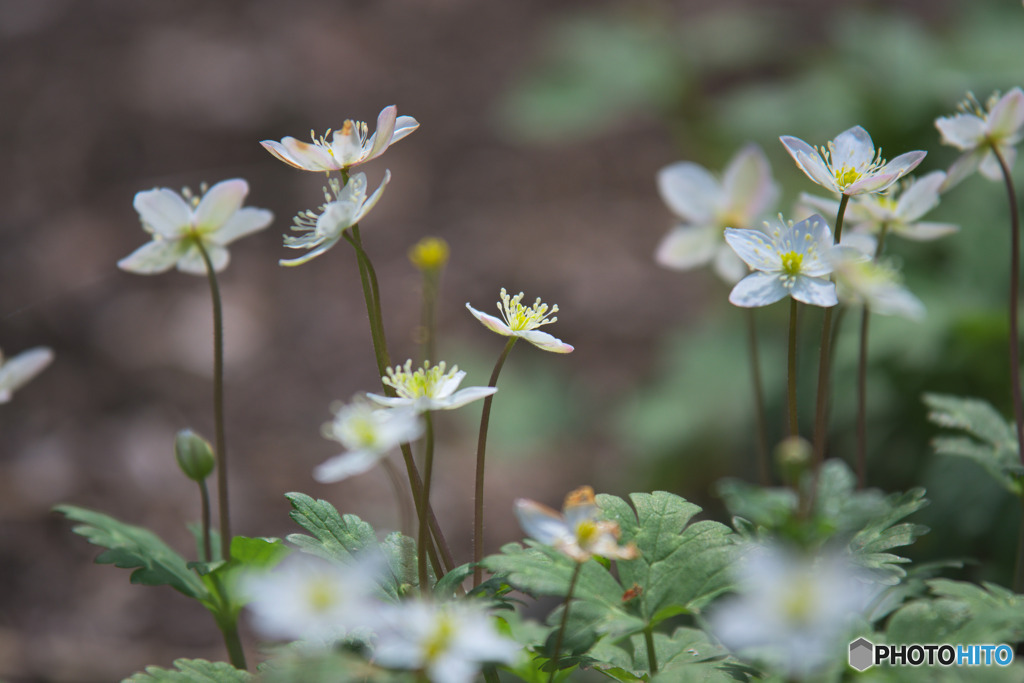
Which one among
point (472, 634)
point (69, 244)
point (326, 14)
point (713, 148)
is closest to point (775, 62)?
point (713, 148)

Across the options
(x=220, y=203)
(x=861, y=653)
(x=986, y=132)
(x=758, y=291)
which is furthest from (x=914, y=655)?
(x=220, y=203)

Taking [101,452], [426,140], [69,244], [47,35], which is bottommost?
[101,452]

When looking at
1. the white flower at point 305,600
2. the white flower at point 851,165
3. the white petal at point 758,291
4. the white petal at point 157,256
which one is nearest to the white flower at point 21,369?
the white petal at point 157,256

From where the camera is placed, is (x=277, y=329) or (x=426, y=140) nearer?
(x=277, y=329)

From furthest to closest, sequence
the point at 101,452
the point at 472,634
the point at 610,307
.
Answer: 1. the point at 610,307
2. the point at 101,452
3. the point at 472,634

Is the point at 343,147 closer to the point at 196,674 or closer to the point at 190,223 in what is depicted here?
the point at 190,223

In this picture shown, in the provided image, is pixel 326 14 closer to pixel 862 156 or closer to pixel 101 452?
pixel 101 452

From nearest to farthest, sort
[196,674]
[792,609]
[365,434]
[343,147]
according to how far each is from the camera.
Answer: [792,609], [365,434], [196,674], [343,147]
